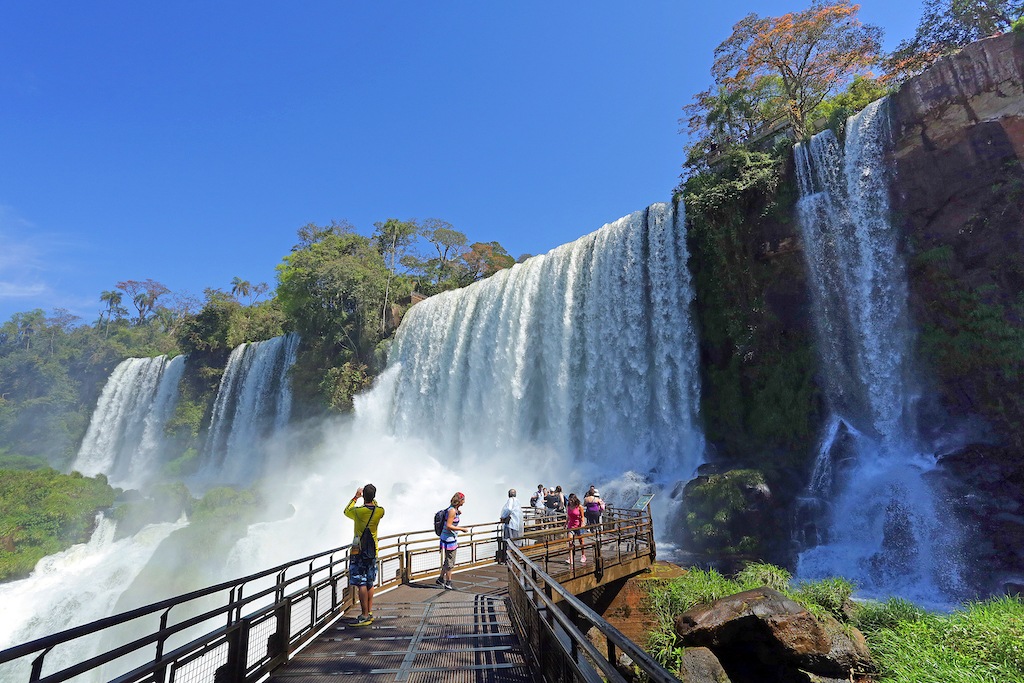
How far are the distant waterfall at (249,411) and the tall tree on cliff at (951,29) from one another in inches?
1585

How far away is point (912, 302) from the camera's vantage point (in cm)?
1755

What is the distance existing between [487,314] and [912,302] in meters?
17.6

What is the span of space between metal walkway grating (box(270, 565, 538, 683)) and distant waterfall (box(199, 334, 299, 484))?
35.4 meters

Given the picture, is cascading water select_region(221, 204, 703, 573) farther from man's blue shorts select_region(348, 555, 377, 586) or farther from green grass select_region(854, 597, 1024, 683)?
man's blue shorts select_region(348, 555, 377, 586)

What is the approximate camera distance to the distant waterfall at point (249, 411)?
4006cm

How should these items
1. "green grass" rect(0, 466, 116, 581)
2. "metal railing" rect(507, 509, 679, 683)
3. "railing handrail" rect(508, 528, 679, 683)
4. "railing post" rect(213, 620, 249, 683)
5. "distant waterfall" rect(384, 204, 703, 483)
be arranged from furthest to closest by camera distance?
1. "green grass" rect(0, 466, 116, 581)
2. "distant waterfall" rect(384, 204, 703, 483)
3. "railing post" rect(213, 620, 249, 683)
4. "metal railing" rect(507, 509, 679, 683)
5. "railing handrail" rect(508, 528, 679, 683)

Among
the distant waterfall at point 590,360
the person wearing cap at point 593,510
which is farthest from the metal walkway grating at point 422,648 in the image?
the distant waterfall at point 590,360

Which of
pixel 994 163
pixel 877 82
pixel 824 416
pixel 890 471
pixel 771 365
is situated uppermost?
pixel 877 82

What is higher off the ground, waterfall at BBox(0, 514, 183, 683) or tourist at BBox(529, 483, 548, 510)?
tourist at BBox(529, 483, 548, 510)

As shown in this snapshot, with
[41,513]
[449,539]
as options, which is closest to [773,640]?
[449,539]

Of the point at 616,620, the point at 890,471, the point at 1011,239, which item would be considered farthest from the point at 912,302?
the point at 616,620

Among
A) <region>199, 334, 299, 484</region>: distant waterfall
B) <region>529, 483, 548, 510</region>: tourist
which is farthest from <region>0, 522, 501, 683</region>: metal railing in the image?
<region>199, 334, 299, 484</region>: distant waterfall

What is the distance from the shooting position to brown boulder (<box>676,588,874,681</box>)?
252 inches

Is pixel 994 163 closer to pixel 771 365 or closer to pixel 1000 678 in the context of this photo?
pixel 771 365
